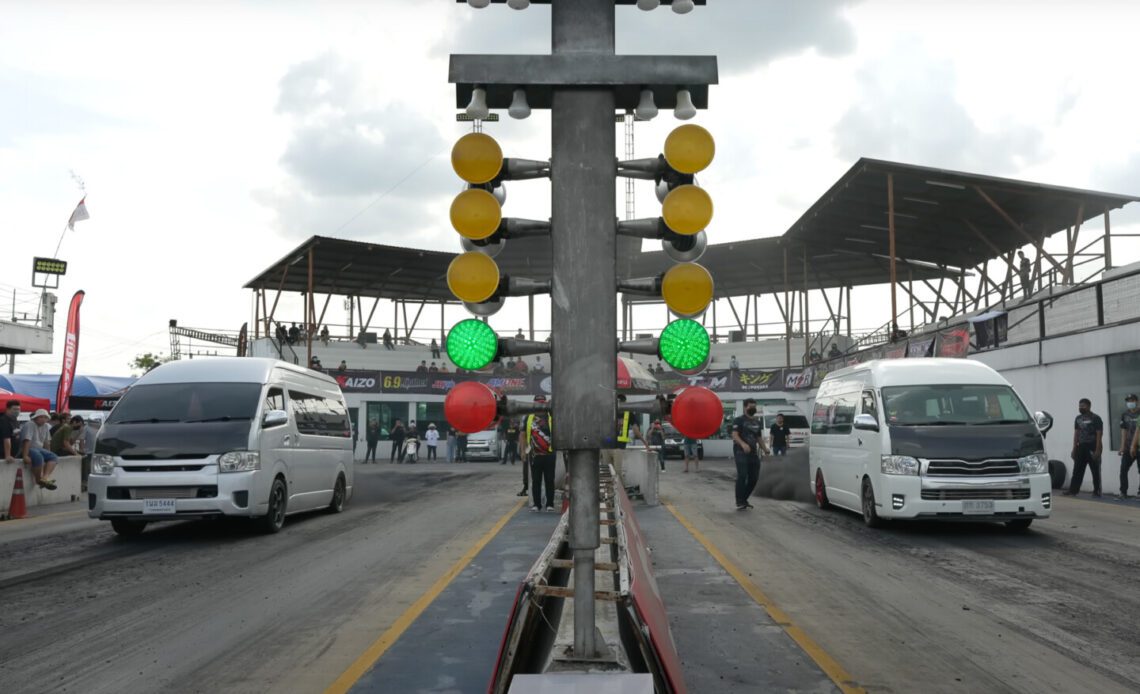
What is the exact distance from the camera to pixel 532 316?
49938 mm

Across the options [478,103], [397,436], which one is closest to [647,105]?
[478,103]

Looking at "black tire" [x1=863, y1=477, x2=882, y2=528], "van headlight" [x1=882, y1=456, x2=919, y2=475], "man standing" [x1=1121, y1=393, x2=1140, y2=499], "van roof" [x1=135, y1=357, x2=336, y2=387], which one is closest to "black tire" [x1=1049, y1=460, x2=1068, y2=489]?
"man standing" [x1=1121, y1=393, x2=1140, y2=499]

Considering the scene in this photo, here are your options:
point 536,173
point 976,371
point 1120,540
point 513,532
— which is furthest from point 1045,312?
point 536,173

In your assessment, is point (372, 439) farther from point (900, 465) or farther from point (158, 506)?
point (900, 465)

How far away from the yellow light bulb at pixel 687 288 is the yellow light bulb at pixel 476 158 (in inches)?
32.8

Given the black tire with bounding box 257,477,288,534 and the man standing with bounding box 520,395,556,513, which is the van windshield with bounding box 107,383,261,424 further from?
the man standing with bounding box 520,395,556,513

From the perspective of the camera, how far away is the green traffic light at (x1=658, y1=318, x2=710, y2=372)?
3570mm

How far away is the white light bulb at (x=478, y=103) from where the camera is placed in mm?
3697

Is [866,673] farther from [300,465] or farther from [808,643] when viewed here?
[300,465]

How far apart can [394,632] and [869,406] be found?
802cm

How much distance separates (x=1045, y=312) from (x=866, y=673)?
17168mm

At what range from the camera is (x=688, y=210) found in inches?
143

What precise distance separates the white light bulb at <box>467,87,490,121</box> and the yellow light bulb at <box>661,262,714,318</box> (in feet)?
3.27

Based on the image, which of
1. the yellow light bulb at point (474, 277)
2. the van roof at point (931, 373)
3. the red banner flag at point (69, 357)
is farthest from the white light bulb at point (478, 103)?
the red banner flag at point (69, 357)
